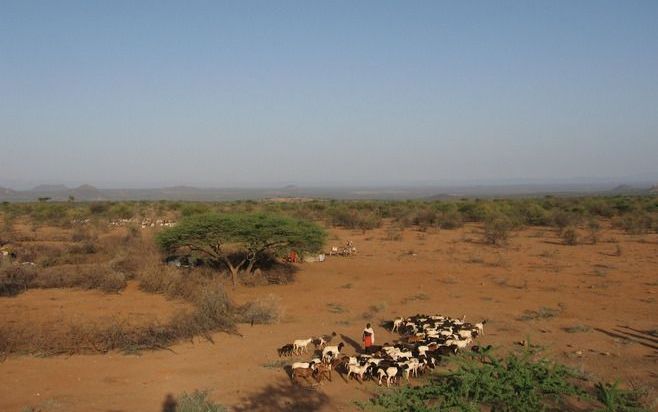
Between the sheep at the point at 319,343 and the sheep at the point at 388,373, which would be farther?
the sheep at the point at 319,343

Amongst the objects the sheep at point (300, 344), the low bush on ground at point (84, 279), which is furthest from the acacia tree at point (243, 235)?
the sheep at point (300, 344)

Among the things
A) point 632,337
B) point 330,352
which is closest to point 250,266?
point 330,352

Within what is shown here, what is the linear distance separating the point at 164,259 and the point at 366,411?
13.0m

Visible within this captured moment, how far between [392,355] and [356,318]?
13.0 feet

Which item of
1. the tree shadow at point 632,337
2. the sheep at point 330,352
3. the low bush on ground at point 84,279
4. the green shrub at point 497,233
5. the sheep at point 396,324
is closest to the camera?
the sheep at point 330,352

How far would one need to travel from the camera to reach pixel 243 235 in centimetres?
1627

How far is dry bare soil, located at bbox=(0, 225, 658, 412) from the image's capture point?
27.1 feet

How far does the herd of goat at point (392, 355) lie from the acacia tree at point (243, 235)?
604 centimetres

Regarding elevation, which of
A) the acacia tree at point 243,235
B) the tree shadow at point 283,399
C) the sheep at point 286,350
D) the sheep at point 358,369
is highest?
the acacia tree at point 243,235

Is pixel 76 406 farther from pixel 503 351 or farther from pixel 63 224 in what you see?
pixel 63 224

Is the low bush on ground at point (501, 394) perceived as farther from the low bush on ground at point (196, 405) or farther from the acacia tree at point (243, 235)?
the acacia tree at point (243, 235)

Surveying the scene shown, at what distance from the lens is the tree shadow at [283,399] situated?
25.2ft

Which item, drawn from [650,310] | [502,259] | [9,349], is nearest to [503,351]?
[650,310]

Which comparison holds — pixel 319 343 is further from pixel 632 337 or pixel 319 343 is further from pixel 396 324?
pixel 632 337
